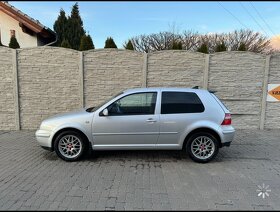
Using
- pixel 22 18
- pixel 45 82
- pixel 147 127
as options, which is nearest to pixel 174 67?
pixel 147 127

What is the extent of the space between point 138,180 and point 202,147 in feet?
5.54

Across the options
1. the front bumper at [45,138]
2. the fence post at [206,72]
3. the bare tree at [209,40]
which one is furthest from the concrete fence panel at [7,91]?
the bare tree at [209,40]

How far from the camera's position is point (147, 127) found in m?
5.14

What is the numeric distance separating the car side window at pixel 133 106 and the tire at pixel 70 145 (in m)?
0.86

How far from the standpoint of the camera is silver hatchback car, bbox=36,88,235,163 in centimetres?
514

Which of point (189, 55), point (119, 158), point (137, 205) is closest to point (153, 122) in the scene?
point (119, 158)

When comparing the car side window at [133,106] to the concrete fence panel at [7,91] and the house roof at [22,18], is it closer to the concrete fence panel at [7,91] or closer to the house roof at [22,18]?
the concrete fence panel at [7,91]

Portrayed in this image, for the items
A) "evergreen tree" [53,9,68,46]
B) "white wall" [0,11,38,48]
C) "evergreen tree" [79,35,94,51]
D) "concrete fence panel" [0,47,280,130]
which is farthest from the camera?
"evergreen tree" [53,9,68,46]

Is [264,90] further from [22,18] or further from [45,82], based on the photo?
[22,18]

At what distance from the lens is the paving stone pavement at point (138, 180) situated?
3.46 meters

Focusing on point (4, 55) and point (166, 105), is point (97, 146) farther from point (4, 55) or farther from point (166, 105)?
point (4, 55)

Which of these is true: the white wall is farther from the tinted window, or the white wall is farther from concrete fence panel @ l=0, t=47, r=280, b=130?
the tinted window

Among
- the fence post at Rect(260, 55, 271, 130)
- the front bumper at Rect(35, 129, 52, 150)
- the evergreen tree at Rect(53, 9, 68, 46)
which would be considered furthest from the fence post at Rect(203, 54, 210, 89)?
the evergreen tree at Rect(53, 9, 68, 46)

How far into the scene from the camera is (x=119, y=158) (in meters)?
5.48
